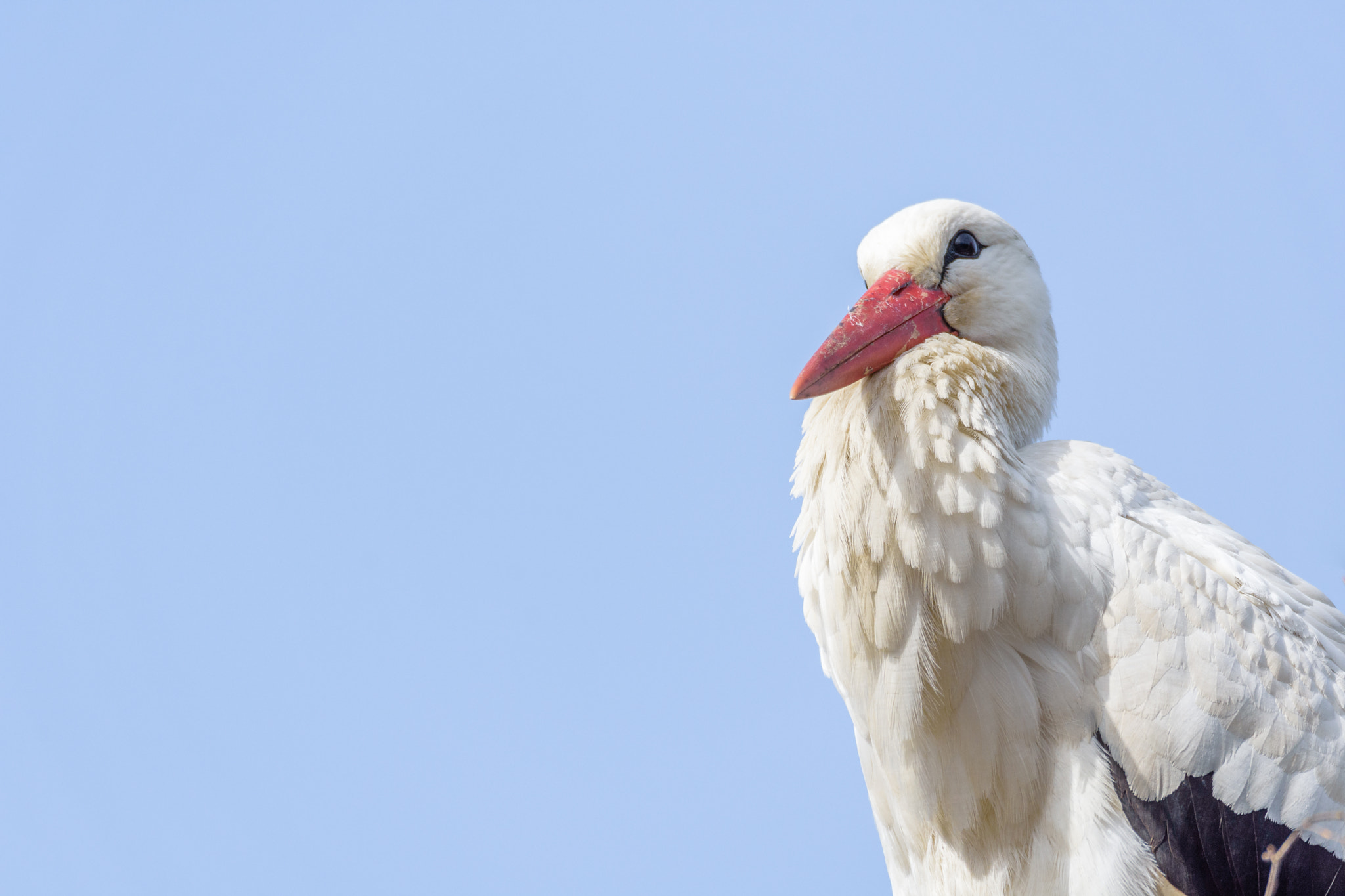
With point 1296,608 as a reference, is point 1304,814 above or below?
below

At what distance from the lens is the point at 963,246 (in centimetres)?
261

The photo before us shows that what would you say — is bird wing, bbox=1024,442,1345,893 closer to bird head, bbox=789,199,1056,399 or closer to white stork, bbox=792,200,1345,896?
white stork, bbox=792,200,1345,896

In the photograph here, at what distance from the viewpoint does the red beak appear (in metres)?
2.36

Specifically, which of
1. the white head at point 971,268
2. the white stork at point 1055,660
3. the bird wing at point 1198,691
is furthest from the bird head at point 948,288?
the bird wing at point 1198,691

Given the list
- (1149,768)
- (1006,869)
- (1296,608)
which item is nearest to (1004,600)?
(1149,768)

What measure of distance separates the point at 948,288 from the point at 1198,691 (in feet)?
3.07

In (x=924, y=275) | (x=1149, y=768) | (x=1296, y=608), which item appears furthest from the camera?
(x=924, y=275)

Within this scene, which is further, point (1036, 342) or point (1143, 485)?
point (1036, 342)

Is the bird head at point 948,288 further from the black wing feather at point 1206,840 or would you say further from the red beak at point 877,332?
the black wing feather at point 1206,840

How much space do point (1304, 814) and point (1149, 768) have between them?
1.07ft

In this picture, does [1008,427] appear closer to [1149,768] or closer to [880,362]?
[880,362]

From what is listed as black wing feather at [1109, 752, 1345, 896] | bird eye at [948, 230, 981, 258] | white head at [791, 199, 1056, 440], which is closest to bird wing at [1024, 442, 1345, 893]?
black wing feather at [1109, 752, 1345, 896]

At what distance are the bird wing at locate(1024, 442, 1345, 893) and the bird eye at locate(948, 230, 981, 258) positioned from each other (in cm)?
58

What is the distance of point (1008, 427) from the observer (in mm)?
2432
